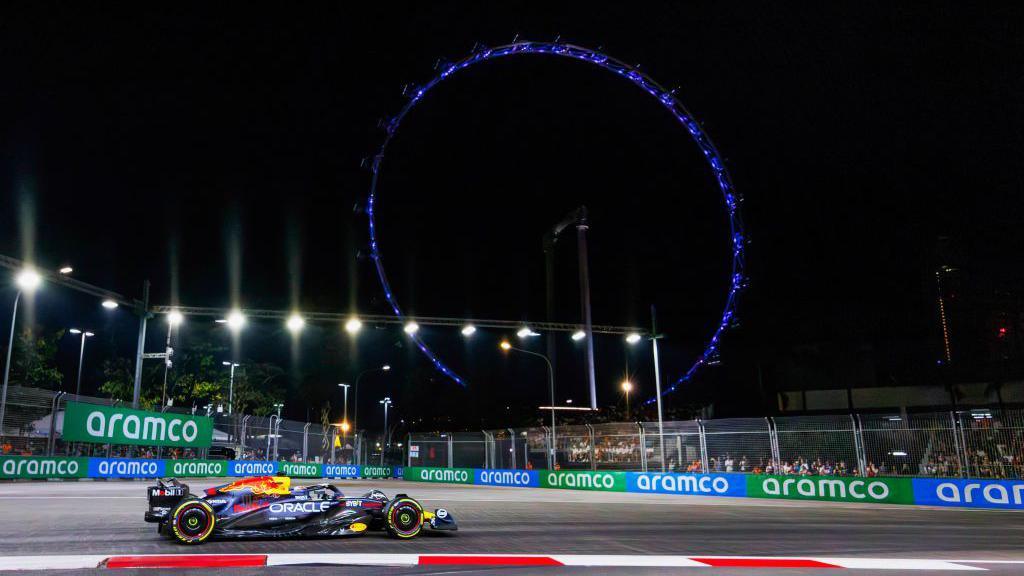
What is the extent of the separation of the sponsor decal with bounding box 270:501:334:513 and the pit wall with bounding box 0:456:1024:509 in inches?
127

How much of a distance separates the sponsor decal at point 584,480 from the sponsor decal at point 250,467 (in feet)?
48.3

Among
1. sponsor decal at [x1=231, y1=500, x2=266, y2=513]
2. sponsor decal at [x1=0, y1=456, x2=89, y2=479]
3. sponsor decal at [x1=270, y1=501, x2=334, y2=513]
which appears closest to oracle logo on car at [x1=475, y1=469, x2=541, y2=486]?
sponsor decal at [x1=0, y1=456, x2=89, y2=479]

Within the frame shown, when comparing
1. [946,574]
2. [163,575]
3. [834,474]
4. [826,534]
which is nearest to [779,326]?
[834,474]

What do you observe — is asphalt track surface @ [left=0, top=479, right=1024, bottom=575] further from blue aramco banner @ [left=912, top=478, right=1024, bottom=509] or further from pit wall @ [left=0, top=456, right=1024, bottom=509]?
pit wall @ [left=0, top=456, right=1024, bottom=509]

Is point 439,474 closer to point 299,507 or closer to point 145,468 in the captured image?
point 145,468

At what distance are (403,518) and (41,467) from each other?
78.3 ft

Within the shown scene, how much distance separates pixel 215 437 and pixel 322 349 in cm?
3158

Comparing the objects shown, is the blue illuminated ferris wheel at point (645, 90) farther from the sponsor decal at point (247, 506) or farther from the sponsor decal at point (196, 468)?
the sponsor decal at point (247, 506)

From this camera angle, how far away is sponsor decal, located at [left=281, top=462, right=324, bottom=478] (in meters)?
39.2

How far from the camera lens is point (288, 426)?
131 ft

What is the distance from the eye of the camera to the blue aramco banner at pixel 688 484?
83.4 feet

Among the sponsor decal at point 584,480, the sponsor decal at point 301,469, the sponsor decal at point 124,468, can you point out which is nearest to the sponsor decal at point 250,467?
the sponsor decal at point 301,469

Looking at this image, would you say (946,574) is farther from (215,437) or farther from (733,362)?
(733,362)

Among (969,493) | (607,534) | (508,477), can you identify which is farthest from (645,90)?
(607,534)
